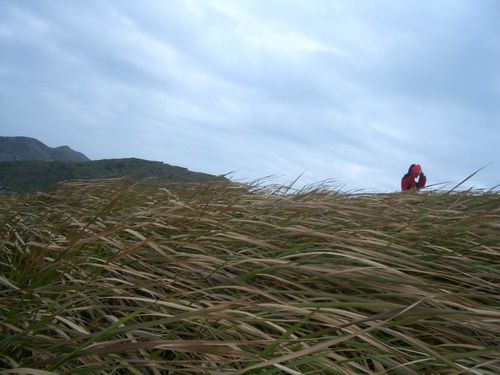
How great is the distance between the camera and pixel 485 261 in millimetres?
1875

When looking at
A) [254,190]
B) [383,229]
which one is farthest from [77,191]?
[383,229]

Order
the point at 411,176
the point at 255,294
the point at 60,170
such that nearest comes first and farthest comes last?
the point at 255,294 → the point at 411,176 → the point at 60,170

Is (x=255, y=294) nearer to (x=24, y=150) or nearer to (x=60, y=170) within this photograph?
(x=60, y=170)

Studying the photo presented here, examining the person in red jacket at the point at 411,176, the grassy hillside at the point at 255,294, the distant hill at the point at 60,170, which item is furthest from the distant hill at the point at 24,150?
the grassy hillside at the point at 255,294

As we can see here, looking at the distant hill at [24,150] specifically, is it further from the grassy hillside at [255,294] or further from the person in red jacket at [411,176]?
the grassy hillside at [255,294]

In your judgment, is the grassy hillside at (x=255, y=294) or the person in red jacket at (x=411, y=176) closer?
the grassy hillside at (x=255, y=294)

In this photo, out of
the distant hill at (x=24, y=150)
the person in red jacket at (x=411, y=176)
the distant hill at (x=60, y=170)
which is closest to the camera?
the person in red jacket at (x=411, y=176)

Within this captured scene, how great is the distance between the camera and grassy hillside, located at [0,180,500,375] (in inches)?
42.4

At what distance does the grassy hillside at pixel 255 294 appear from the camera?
42.4 inches

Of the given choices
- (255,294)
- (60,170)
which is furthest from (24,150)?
(255,294)

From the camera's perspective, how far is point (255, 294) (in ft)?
4.77

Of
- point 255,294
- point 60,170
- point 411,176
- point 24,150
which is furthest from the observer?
point 24,150

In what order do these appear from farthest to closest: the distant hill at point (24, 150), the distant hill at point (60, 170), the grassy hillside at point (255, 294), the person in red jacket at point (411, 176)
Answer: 1. the distant hill at point (24, 150)
2. the distant hill at point (60, 170)
3. the person in red jacket at point (411, 176)
4. the grassy hillside at point (255, 294)

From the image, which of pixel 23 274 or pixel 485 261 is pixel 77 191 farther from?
pixel 485 261
